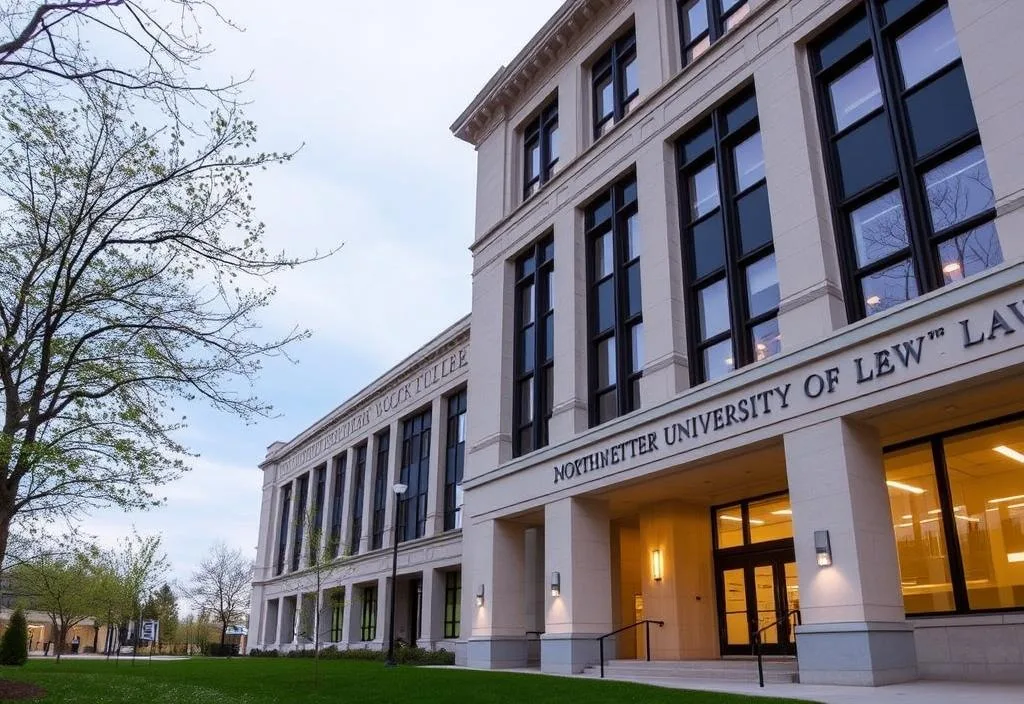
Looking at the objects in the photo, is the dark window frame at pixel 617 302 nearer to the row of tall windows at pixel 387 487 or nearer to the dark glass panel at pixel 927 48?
the dark glass panel at pixel 927 48

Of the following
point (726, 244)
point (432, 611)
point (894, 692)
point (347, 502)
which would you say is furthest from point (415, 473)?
point (894, 692)

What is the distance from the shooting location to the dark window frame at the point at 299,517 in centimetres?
4941

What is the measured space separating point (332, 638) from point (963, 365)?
38.8m

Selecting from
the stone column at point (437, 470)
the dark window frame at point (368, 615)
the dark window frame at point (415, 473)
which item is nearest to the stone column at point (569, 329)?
the stone column at point (437, 470)

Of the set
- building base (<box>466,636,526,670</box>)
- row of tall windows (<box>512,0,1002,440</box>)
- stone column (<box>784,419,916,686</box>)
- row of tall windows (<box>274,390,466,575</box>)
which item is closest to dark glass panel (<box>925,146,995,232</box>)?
row of tall windows (<box>512,0,1002,440</box>)

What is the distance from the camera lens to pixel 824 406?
14.3 m

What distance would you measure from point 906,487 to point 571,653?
8.59 meters

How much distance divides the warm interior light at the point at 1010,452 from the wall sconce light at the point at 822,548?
12.4 ft

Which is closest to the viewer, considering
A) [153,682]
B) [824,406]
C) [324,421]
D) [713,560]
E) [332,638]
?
[824,406]

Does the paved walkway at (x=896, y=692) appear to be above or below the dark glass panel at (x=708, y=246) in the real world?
below

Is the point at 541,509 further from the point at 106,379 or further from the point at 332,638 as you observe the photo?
the point at 332,638

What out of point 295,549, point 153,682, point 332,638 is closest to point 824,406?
point 153,682

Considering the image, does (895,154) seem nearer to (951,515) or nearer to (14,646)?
(951,515)

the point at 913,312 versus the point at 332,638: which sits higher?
the point at 913,312
